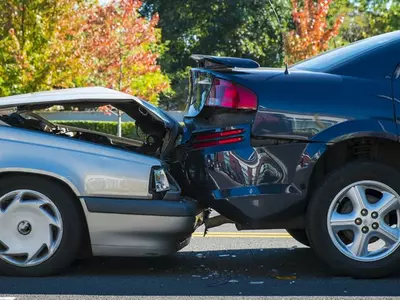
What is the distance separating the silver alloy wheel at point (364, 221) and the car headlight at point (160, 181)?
3.68 feet

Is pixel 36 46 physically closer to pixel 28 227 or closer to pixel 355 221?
pixel 28 227

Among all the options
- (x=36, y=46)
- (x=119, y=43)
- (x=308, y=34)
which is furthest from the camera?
(x=308, y=34)

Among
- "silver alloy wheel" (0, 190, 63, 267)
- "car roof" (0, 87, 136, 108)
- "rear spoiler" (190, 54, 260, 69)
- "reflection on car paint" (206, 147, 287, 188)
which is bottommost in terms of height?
"silver alloy wheel" (0, 190, 63, 267)

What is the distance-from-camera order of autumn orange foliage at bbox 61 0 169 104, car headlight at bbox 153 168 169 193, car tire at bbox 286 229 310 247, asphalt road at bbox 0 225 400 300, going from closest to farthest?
1. asphalt road at bbox 0 225 400 300
2. car headlight at bbox 153 168 169 193
3. car tire at bbox 286 229 310 247
4. autumn orange foliage at bbox 61 0 169 104

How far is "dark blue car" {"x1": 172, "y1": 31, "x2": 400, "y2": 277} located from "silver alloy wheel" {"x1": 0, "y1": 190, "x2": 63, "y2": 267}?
1055 millimetres

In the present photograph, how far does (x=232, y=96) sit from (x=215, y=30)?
38.3 metres

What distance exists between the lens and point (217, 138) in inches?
196

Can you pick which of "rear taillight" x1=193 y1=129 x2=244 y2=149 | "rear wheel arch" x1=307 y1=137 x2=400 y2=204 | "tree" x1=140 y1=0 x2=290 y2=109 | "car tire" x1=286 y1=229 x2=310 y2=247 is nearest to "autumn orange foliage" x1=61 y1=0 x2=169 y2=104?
"tree" x1=140 y1=0 x2=290 y2=109

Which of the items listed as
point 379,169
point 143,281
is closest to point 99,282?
point 143,281

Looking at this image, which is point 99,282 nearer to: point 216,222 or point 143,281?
point 143,281

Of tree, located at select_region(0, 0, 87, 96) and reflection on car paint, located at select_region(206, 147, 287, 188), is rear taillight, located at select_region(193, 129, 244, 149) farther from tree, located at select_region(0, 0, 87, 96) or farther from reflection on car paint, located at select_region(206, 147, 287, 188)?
tree, located at select_region(0, 0, 87, 96)

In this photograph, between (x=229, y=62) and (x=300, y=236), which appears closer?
(x=229, y=62)

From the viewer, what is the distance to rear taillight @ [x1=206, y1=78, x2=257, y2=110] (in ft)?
16.0

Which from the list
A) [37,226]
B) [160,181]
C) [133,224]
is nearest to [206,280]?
[133,224]
